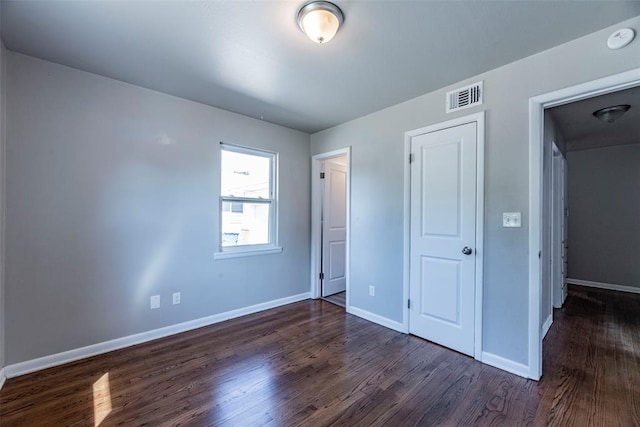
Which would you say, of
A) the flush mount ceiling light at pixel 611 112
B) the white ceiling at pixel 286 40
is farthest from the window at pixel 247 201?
the flush mount ceiling light at pixel 611 112

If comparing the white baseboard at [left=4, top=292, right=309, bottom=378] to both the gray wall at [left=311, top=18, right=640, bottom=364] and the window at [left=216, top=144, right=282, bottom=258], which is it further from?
the gray wall at [left=311, top=18, right=640, bottom=364]

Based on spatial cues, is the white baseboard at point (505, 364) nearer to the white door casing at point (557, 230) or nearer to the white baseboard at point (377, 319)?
the white baseboard at point (377, 319)

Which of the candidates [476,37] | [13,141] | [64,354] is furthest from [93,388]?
[476,37]

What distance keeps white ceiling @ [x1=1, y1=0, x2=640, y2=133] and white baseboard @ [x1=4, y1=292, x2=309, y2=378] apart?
241 cm

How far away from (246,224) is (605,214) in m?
5.97

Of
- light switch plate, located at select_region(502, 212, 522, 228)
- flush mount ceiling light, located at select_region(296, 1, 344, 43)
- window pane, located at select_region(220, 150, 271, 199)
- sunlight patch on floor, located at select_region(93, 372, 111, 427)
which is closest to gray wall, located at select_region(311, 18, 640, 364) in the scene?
light switch plate, located at select_region(502, 212, 522, 228)

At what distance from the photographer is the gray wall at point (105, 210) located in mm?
2115

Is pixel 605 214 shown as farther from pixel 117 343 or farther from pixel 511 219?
pixel 117 343

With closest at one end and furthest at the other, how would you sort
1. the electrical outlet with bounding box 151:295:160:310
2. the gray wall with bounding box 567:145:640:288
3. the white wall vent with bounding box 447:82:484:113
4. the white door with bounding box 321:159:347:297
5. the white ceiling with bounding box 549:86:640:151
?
the white wall vent with bounding box 447:82:484:113, the white ceiling with bounding box 549:86:640:151, the electrical outlet with bounding box 151:295:160:310, the white door with bounding box 321:159:347:297, the gray wall with bounding box 567:145:640:288

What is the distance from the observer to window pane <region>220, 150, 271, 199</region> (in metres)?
3.30

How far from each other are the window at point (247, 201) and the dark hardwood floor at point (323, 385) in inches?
41.7

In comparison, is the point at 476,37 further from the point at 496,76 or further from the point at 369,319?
the point at 369,319

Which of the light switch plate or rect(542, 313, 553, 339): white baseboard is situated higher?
the light switch plate

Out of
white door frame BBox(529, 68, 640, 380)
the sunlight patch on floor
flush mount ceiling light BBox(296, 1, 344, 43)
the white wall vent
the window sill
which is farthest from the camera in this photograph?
the window sill
